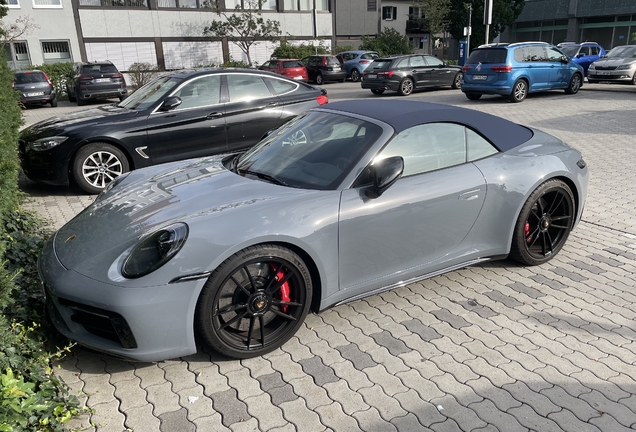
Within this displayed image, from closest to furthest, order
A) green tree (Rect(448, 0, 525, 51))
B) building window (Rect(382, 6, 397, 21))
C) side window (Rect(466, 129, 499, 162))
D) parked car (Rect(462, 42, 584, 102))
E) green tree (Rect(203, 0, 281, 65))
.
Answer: side window (Rect(466, 129, 499, 162)) < parked car (Rect(462, 42, 584, 102)) < green tree (Rect(203, 0, 281, 65)) < green tree (Rect(448, 0, 525, 51)) < building window (Rect(382, 6, 397, 21))

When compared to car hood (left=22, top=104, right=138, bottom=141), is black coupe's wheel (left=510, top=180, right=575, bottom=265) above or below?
below

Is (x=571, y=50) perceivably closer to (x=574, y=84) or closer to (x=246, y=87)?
(x=574, y=84)

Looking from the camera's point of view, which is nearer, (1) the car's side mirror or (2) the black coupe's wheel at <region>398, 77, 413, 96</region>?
(1) the car's side mirror

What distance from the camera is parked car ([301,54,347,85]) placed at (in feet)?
86.7

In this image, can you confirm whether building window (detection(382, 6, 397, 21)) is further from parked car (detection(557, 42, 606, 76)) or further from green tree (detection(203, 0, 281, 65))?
parked car (detection(557, 42, 606, 76))

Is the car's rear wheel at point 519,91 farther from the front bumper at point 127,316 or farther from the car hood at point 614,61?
the front bumper at point 127,316

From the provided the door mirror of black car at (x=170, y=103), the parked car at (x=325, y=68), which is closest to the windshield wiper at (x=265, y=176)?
the door mirror of black car at (x=170, y=103)

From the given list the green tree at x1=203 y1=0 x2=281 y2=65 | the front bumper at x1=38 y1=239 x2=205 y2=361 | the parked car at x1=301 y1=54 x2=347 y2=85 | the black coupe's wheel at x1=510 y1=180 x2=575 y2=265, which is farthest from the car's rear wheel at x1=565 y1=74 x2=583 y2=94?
the green tree at x1=203 y1=0 x2=281 y2=65

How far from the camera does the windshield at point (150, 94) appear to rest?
7.32 m

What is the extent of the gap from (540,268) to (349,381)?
2.42 metres

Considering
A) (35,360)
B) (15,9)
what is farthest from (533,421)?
(15,9)

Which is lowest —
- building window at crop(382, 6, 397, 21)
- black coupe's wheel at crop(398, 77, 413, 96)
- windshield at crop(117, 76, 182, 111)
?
black coupe's wheel at crop(398, 77, 413, 96)

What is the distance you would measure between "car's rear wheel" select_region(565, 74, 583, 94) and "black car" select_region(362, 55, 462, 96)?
179 inches

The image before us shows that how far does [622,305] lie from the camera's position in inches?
156
